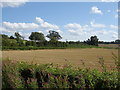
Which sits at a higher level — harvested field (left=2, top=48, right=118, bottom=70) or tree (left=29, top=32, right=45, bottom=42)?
tree (left=29, top=32, right=45, bottom=42)

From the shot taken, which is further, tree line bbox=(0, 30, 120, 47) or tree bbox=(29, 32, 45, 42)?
tree bbox=(29, 32, 45, 42)

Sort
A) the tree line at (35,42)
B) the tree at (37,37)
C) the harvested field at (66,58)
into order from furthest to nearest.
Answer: the tree at (37,37)
the tree line at (35,42)
the harvested field at (66,58)

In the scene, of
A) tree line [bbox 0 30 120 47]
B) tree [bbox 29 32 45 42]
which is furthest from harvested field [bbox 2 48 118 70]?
tree [bbox 29 32 45 42]

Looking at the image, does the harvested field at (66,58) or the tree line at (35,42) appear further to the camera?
the tree line at (35,42)

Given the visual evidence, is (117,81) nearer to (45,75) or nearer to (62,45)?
(45,75)

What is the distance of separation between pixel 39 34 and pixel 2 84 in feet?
240

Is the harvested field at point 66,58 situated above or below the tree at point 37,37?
below

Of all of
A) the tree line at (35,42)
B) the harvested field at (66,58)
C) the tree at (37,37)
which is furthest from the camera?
the tree at (37,37)

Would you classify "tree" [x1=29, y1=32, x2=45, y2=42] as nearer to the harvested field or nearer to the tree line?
the tree line

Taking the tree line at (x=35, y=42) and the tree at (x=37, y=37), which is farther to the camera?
the tree at (x=37, y=37)

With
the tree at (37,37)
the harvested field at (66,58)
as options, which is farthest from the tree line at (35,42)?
the harvested field at (66,58)

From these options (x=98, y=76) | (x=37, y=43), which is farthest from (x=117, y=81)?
(x=37, y=43)

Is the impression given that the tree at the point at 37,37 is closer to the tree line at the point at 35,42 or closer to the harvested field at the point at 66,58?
the tree line at the point at 35,42

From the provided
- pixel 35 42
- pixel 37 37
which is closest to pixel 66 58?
pixel 35 42
